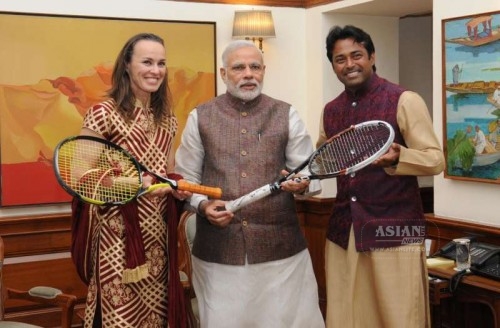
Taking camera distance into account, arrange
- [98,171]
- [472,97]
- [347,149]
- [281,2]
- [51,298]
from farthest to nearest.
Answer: [281,2] < [472,97] < [51,298] < [347,149] < [98,171]

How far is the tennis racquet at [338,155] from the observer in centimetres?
243

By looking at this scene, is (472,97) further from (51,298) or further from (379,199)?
(51,298)

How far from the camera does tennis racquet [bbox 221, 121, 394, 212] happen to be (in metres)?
2.43

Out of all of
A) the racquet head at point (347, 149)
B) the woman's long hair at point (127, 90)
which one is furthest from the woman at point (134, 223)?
the racquet head at point (347, 149)

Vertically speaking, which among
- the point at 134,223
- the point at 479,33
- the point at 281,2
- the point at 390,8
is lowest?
the point at 134,223

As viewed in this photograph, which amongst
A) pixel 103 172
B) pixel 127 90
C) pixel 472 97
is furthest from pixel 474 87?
pixel 103 172

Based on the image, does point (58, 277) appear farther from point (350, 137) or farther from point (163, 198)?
point (350, 137)

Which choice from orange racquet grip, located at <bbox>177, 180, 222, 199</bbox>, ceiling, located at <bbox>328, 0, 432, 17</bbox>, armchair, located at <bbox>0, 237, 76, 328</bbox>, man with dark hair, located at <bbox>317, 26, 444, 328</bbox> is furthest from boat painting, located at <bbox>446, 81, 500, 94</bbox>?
armchair, located at <bbox>0, 237, 76, 328</bbox>

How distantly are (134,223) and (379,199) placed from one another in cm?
87

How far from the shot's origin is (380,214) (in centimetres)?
252

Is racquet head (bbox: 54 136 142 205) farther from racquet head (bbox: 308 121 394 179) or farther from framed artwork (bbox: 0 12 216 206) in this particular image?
framed artwork (bbox: 0 12 216 206)

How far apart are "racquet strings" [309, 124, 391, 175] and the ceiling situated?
2.13 meters

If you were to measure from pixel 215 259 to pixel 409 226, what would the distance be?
2.32 ft

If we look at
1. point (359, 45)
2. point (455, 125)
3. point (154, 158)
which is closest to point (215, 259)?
point (154, 158)
